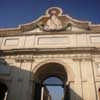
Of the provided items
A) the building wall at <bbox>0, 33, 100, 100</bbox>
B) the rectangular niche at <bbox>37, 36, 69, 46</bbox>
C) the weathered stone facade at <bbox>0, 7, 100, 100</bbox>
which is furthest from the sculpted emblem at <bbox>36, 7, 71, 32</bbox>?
the rectangular niche at <bbox>37, 36, 69, 46</bbox>

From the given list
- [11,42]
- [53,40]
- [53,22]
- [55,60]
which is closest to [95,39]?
[53,40]

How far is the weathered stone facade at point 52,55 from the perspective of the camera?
34.0 ft

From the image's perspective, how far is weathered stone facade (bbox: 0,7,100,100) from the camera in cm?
1038

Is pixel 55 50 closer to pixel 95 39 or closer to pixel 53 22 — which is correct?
pixel 53 22

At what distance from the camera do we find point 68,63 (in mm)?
11320

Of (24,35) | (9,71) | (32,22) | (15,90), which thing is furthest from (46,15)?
(15,90)

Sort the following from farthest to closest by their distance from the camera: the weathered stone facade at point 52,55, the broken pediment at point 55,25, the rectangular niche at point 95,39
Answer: the broken pediment at point 55,25, the rectangular niche at point 95,39, the weathered stone facade at point 52,55

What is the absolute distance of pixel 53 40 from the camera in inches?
501

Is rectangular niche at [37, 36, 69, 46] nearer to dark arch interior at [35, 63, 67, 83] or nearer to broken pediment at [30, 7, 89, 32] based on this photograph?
broken pediment at [30, 7, 89, 32]

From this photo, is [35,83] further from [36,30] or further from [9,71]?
[36,30]

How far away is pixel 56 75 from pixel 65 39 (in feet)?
10.0

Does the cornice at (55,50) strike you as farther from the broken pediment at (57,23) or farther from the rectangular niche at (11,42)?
the broken pediment at (57,23)

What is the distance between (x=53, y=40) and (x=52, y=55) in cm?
148

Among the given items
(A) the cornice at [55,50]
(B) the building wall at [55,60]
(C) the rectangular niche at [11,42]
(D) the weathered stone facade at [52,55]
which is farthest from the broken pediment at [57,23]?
(A) the cornice at [55,50]
